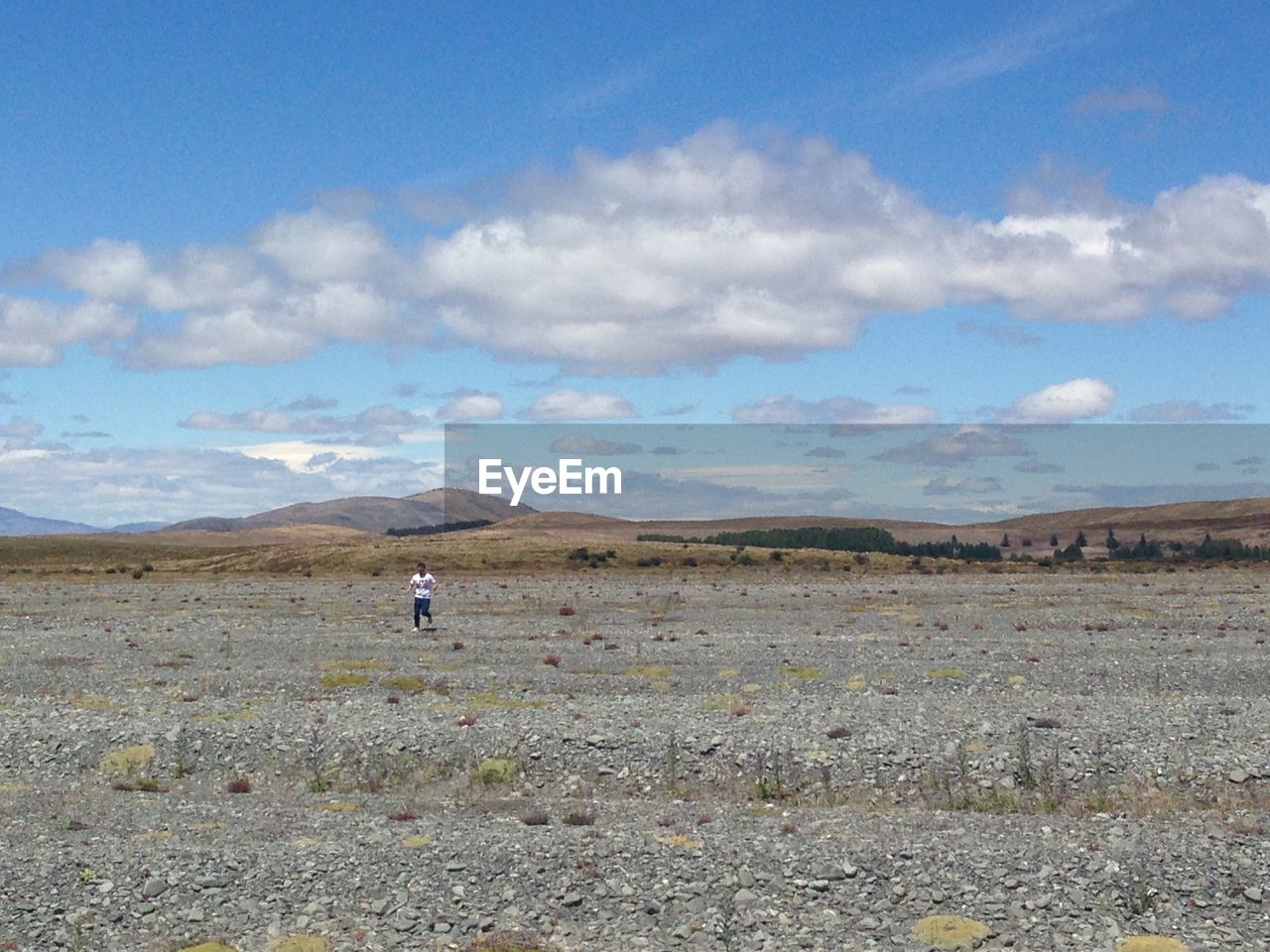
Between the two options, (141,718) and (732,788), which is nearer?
(732,788)

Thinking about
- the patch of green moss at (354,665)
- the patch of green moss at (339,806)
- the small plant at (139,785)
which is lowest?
the small plant at (139,785)

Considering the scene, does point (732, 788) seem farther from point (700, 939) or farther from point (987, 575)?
point (987, 575)

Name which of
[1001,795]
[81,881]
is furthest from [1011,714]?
[81,881]

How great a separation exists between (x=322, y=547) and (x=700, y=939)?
115309 millimetres

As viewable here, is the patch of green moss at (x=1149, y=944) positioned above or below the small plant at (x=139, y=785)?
below

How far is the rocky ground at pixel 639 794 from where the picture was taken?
1420 cm

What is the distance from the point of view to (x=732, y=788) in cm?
2125

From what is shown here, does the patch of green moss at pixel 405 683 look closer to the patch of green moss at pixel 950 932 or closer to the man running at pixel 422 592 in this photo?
the man running at pixel 422 592

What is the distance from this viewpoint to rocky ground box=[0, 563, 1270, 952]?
14195 millimetres

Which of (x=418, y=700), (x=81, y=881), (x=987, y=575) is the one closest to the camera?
(x=81, y=881)

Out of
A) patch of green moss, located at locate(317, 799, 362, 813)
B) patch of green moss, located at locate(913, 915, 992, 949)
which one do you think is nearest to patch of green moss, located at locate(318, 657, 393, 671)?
patch of green moss, located at locate(317, 799, 362, 813)

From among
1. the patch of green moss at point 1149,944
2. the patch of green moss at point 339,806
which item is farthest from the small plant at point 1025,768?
the patch of green moss at point 339,806

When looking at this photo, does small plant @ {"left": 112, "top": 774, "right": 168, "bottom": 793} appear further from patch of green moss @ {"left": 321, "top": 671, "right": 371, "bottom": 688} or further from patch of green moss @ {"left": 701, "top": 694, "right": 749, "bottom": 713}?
patch of green moss @ {"left": 701, "top": 694, "right": 749, "bottom": 713}

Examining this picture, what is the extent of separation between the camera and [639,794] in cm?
2123
